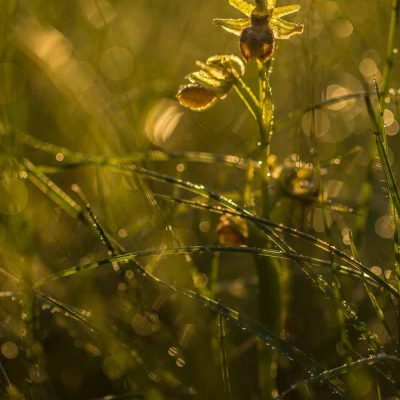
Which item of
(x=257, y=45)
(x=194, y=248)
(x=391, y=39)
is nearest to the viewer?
(x=194, y=248)

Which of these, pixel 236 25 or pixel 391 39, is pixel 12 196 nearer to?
pixel 236 25

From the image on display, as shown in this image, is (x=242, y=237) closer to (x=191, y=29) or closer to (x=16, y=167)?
(x=16, y=167)

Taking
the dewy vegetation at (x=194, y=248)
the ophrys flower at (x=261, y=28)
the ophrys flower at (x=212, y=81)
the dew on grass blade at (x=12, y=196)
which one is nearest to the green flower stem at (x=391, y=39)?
the dewy vegetation at (x=194, y=248)

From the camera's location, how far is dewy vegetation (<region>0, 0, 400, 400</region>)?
169cm

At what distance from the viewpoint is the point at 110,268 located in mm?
2674

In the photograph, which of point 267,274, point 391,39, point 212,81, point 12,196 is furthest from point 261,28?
point 12,196

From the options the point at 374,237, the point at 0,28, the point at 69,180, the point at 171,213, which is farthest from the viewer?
the point at 69,180

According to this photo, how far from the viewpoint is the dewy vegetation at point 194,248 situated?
1.69 metres

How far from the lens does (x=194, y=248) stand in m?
1.68

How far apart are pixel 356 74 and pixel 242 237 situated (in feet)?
9.05

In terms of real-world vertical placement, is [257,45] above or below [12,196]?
above

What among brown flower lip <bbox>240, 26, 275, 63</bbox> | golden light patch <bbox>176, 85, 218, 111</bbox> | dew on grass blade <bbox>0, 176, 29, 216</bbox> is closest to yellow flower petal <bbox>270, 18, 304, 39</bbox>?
brown flower lip <bbox>240, 26, 275, 63</bbox>

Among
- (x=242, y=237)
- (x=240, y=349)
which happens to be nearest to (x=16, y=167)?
(x=242, y=237)

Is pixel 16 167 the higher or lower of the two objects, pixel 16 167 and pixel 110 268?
the higher
